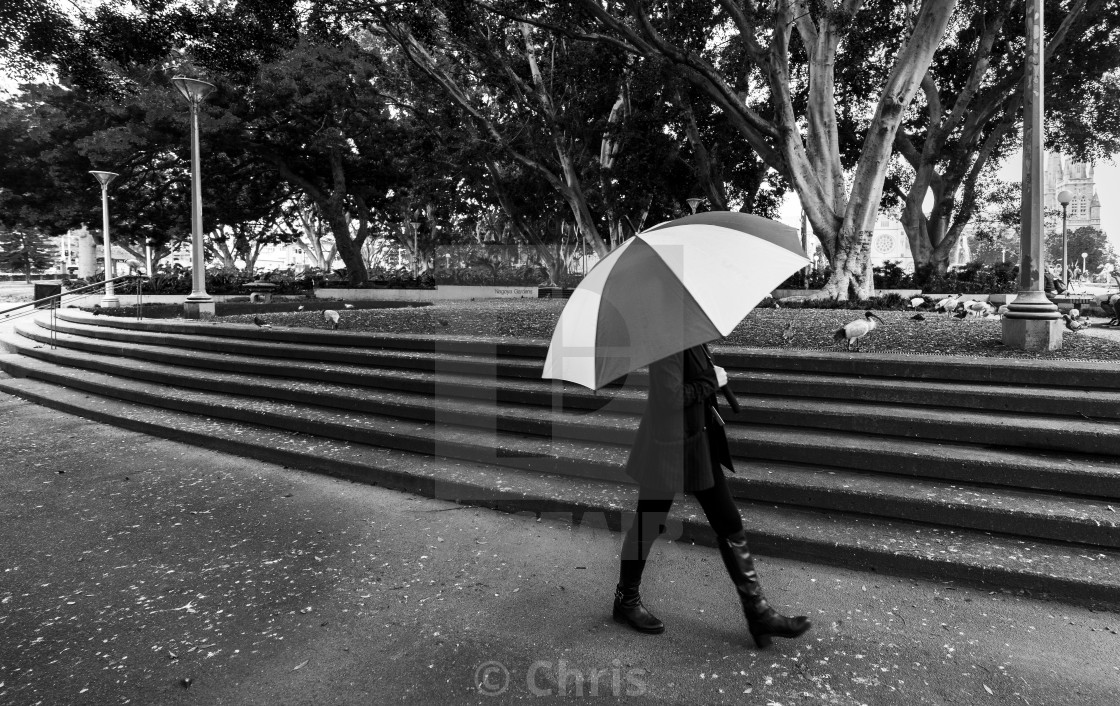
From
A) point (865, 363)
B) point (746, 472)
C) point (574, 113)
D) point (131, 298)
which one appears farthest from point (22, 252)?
point (865, 363)

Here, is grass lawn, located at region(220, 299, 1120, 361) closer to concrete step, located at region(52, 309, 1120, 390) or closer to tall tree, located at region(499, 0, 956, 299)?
concrete step, located at region(52, 309, 1120, 390)

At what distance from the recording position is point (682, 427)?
2.98 meters

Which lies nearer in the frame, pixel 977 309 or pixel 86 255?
pixel 977 309

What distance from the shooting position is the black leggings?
118 inches

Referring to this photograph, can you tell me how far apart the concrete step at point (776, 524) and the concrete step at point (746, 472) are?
79mm

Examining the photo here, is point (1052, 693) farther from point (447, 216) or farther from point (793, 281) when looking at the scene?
point (447, 216)

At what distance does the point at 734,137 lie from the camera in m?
23.5

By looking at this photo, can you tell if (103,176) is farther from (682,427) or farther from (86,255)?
(682,427)

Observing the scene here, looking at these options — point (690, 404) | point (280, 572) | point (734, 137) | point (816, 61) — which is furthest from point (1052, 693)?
point (734, 137)

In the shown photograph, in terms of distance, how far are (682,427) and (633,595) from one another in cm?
91

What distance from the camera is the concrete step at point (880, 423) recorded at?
14.4ft

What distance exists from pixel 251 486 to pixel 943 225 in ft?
83.8

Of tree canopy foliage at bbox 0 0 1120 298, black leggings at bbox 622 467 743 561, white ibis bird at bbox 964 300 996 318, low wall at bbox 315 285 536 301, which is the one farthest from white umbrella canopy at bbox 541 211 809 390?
low wall at bbox 315 285 536 301

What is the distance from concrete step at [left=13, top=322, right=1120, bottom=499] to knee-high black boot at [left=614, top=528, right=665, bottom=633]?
6.54 ft
